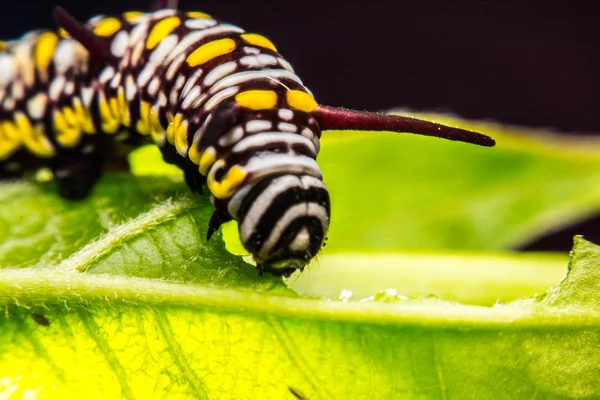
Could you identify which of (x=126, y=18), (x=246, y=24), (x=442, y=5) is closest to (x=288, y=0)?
(x=246, y=24)

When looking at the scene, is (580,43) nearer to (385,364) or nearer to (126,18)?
(126,18)

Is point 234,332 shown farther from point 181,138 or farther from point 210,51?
point 210,51

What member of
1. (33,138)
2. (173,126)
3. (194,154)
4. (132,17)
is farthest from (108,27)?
(194,154)

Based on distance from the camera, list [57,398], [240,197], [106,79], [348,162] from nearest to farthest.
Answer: [57,398] → [240,197] → [106,79] → [348,162]

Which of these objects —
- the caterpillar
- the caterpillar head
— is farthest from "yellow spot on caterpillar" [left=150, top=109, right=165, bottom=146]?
the caterpillar head

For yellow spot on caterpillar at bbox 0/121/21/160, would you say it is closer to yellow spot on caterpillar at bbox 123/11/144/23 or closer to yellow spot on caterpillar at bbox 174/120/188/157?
yellow spot on caterpillar at bbox 123/11/144/23

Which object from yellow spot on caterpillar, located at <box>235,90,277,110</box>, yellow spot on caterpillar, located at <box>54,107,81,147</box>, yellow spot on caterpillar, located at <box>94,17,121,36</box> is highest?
yellow spot on caterpillar, located at <box>235,90,277,110</box>

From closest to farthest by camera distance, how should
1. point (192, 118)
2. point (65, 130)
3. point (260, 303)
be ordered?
point (260, 303), point (192, 118), point (65, 130)
